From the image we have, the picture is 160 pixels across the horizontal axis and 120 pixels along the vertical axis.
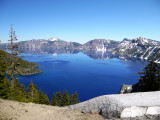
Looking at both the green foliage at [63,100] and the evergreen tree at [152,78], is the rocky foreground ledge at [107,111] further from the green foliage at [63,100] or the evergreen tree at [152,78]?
the green foliage at [63,100]

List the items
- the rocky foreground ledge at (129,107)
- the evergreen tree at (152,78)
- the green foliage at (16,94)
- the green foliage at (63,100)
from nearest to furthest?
1. the rocky foreground ledge at (129,107)
2. the evergreen tree at (152,78)
3. the green foliage at (16,94)
4. the green foliage at (63,100)

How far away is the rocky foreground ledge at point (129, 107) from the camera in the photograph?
10281mm

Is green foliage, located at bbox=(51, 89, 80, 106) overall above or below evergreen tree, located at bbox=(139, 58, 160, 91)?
below

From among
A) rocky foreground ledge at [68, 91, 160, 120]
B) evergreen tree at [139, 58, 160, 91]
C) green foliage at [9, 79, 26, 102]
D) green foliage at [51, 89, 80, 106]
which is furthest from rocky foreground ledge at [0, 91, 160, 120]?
green foliage at [51, 89, 80, 106]

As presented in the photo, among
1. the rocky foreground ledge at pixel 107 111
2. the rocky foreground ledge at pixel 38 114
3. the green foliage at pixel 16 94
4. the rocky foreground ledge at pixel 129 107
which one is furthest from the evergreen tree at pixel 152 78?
the green foliage at pixel 16 94

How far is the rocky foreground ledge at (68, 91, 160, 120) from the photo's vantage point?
1028 cm

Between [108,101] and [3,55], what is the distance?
22.3 m

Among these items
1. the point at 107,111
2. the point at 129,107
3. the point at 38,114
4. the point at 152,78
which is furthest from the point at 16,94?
the point at 152,78

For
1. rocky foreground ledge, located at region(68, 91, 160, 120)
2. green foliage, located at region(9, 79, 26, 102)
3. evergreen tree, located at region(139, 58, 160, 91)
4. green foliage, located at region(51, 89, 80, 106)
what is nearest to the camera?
rocky foreground ledge, located at region(68, 91, 160, 120)

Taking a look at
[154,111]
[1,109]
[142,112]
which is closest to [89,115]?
[142,112]

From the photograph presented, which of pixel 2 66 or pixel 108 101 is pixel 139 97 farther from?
pixel 2 66

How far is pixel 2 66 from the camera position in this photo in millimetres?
24547

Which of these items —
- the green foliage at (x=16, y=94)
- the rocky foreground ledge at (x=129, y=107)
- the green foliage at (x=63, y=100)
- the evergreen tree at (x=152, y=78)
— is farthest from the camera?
the green foliage at (x=63, y=100)

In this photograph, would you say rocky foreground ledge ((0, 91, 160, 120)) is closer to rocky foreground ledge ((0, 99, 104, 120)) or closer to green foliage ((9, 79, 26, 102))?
rocky foreground ledge ((0, 99, 104, 120))
